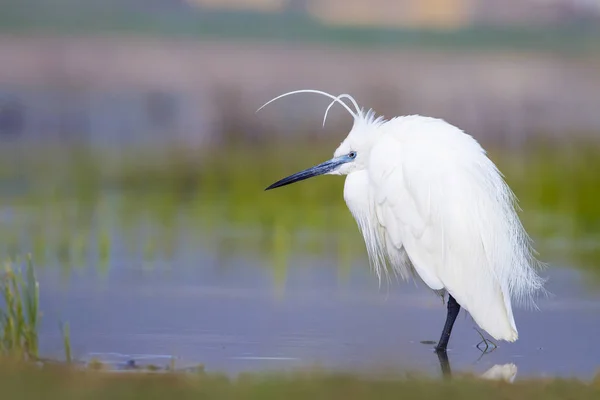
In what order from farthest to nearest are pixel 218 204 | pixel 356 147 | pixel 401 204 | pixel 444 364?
pixel 218 204 < pixel 356 147 < pixel 401 204 < pixel 444 364

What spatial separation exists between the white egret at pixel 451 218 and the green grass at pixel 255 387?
44.5 inches

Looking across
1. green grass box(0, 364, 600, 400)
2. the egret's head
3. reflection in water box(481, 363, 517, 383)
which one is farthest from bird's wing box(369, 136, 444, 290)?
green grass box(0, 364, 600, 400)

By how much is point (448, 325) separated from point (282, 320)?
1.09 metres

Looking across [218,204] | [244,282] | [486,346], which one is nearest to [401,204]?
[486,346]

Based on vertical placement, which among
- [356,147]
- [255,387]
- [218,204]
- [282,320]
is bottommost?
[218,204]

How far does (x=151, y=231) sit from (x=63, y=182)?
413 cm

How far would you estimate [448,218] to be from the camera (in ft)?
20.1

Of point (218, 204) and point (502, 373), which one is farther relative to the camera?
point (218, 204)

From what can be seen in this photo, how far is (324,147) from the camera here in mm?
18297

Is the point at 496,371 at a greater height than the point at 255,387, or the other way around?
the point at 255,387

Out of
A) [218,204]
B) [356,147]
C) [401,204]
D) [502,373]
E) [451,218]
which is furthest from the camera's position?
[218,204]

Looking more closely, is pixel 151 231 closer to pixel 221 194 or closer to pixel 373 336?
pixel 221 194

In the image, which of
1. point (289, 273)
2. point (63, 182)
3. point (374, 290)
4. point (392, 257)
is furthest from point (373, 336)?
point (63, 182)

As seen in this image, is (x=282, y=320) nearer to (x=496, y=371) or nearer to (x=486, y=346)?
(x=486, y=346)
